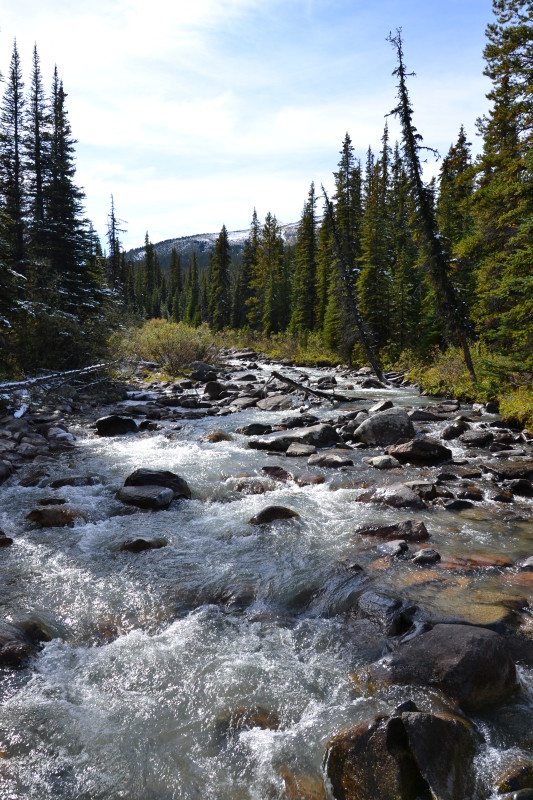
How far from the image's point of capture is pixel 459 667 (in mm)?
3793

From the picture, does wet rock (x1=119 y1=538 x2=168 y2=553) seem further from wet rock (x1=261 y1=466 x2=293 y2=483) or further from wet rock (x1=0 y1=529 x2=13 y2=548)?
wet rock (x1=261 y1=466 x2=293 y2=483)

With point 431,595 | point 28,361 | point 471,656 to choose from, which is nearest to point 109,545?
point 431,595

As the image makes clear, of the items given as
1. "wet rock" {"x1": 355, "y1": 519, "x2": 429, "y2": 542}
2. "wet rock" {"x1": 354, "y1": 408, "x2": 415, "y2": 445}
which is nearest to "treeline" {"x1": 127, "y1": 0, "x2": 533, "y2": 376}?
"wet rock" {"x1": 354, "y1": 408, "x2": 415, "y2": 445}

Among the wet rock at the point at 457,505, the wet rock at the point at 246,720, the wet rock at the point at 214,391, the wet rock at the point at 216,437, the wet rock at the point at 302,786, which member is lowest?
the wet rock at the point at 246,720

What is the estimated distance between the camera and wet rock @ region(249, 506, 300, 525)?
7.59 meters

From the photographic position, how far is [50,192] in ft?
81.1

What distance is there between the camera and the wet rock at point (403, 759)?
2.86m

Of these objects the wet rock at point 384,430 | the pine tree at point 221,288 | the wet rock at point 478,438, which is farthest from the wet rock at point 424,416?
the pine tree at point 221,288

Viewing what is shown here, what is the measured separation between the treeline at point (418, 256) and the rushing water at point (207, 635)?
8481 millimetres

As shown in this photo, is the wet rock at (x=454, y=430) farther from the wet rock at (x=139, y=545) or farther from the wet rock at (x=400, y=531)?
the wet rock at (x=139, y=545)

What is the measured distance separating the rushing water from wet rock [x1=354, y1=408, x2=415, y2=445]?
387 cm

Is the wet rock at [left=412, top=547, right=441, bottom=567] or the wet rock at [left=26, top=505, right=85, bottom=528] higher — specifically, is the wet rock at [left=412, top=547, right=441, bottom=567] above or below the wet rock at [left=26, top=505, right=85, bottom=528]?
below

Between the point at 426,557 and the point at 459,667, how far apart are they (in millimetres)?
2436

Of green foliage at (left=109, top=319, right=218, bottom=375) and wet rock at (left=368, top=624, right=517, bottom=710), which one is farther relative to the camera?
green foliage at (left=109, top=319, right=218, bottom=375)
